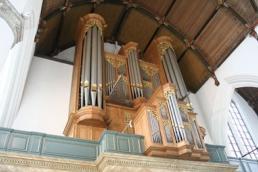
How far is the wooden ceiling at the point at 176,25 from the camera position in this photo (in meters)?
9.32

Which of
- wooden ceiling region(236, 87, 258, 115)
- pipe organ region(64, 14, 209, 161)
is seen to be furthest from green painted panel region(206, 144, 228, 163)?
wooden ceiling region(236, 87, 258, 115)

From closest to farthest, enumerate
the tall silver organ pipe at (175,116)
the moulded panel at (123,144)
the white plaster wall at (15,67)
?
the white plaster wall at (15,67) < the moulded panel at (123,144) < the tall silver organ pipe at (175,116)

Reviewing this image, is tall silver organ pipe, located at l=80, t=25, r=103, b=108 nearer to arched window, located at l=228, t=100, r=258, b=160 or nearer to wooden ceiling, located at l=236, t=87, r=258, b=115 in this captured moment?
arched window, located at l=228, t=100, r=258, b=160

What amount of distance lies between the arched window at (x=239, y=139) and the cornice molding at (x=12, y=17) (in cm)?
764

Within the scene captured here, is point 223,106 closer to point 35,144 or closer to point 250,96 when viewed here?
point 250,96

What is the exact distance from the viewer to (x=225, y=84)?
987 centimetres

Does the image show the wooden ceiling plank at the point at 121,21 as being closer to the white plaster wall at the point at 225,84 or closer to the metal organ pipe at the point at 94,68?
the metal organ pipe at the point at 94,68

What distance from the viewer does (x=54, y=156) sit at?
568cm

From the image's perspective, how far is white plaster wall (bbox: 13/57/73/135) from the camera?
296 inches

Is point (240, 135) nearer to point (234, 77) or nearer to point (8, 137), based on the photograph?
point (234, 77)

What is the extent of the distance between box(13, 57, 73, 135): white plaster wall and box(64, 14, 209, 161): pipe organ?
0.52 metres

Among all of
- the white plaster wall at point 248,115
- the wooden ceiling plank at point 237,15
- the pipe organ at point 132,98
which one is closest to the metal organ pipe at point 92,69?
the pipe organ at point 132,98

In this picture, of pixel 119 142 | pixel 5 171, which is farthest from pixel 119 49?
pixel 5 171

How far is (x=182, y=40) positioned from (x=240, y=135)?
400 centimetres
